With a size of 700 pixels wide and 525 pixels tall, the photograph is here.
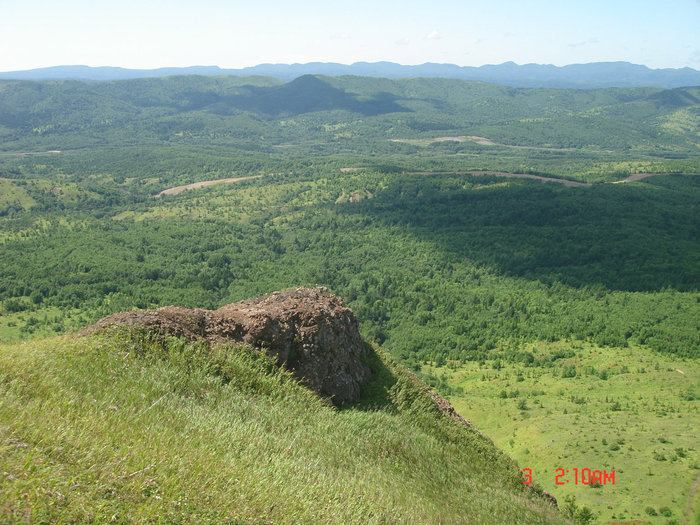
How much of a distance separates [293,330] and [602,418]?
→ 3299cm

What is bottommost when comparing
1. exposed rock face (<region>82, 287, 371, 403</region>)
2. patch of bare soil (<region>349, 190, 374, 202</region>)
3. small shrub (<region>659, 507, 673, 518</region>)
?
small shrub (<region>659, 507, 673, 518</region>)

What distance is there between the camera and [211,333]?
1255 cm

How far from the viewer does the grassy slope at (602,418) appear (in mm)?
26359

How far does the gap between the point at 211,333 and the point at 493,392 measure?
132 feet

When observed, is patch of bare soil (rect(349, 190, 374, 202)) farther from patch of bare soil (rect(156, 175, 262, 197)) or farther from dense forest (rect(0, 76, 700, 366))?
patch of bare soil (rect(156, 175, 262, 197))

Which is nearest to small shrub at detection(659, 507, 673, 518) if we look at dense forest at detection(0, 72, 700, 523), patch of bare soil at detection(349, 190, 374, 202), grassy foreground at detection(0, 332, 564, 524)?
dense forest at detection(0, 72, 700, 523)

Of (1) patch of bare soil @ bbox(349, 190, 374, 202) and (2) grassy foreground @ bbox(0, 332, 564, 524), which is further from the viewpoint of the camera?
(1) patch of bare soil @ bbox(349, 190, 374, 202)

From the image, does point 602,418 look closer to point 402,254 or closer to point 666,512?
point 666,512

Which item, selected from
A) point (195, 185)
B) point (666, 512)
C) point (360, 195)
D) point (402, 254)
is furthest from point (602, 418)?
point (195, 185)

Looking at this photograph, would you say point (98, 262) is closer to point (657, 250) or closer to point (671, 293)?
point (671, 293)

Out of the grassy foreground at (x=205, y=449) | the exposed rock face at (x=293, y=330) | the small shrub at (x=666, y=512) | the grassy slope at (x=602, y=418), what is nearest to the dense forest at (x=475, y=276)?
the grassy slope at (x=602, y=418)

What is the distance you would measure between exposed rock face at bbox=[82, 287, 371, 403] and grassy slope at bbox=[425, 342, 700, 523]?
19.8m
